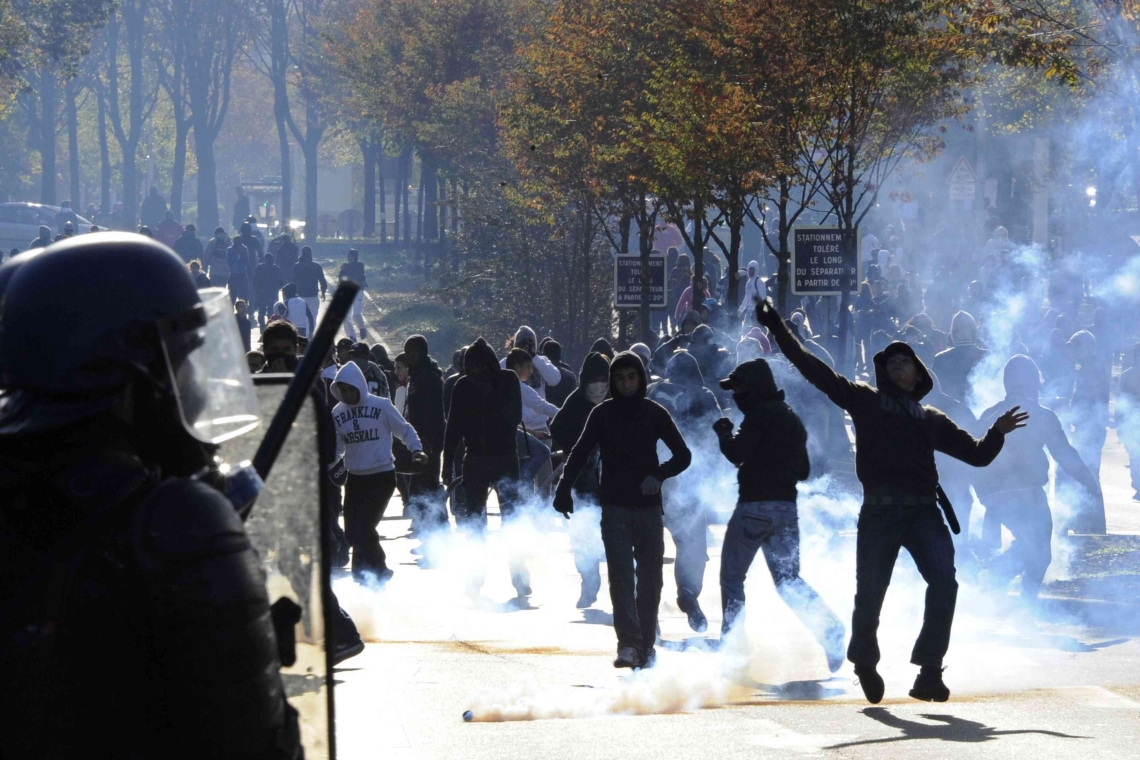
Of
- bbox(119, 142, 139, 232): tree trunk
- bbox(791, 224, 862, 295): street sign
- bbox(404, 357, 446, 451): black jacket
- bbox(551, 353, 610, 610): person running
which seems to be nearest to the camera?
bbox(551, 353, 610, 610): person running

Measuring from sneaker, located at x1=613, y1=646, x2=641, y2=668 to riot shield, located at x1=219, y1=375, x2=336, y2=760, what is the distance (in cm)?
664

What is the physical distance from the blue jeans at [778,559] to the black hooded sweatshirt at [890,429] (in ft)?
3.59

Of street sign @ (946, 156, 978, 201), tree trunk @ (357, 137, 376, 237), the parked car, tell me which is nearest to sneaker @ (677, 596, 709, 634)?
street sign @ (946, 156, 978, 201)

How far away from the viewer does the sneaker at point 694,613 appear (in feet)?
35.0

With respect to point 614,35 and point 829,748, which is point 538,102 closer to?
point 614,35

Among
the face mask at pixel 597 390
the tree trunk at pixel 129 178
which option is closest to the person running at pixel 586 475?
the face mask at pixel 597 390

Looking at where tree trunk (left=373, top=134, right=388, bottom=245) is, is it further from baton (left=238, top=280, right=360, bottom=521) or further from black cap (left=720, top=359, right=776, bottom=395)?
baton (left=238, top=280, right=360, bottom=521)

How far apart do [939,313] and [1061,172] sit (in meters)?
15.7

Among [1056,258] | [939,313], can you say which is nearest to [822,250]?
[939,313]

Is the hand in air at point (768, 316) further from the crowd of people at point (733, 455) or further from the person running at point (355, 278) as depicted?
the person running at point (355, 278)

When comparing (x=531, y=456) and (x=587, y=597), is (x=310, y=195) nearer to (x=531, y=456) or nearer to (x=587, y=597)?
(x=531, y=456)

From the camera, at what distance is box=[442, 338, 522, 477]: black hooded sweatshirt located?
12.0 m

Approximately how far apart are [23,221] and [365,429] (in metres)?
41.2

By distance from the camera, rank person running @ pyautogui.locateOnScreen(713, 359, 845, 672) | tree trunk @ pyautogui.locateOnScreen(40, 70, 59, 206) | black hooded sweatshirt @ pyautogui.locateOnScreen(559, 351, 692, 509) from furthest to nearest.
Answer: tree trunk @ pyautogui.locateOnScreen(40, 70, 59, 206) < black hooded sweatshirt @ pyautogui.locateOnScreen(559, 351, 692, 509) < person running @ pyautogui.locateOnScreen(713, 359, 845, 672)
